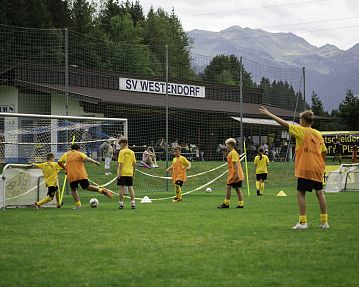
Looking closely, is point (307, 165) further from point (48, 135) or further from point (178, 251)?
point (48, 135)

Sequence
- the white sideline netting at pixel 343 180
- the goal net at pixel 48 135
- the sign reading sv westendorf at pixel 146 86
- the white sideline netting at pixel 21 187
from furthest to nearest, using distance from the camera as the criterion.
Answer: the sign reading sv westendorf at pixel 146 86, the white sideline netting at pixel 343 180, the goal net at pixel 48 135, the white sideline netting at pixel 21 187

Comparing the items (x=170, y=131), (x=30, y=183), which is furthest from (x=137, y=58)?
(x=30, y=183)

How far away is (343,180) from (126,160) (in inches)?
477

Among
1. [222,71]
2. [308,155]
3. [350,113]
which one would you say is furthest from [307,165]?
[350,113]

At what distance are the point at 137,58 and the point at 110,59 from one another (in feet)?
5.10

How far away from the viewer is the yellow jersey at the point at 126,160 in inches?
658

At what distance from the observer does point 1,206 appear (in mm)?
16703

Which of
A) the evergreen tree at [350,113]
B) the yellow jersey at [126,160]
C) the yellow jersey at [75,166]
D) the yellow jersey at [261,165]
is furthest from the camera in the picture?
the evergreen tree at [350,113]

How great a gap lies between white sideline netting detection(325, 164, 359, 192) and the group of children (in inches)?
120

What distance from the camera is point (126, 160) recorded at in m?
16.8

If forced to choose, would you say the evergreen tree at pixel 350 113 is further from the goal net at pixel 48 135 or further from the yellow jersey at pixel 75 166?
the yellow jersey at pixel 75 166

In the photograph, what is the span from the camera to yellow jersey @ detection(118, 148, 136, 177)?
16719 millimetres

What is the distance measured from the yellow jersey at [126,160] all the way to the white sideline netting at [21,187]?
8.46 feet

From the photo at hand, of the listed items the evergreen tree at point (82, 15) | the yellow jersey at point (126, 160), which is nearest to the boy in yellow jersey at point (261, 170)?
the yellow jersey at point (126, 160)
